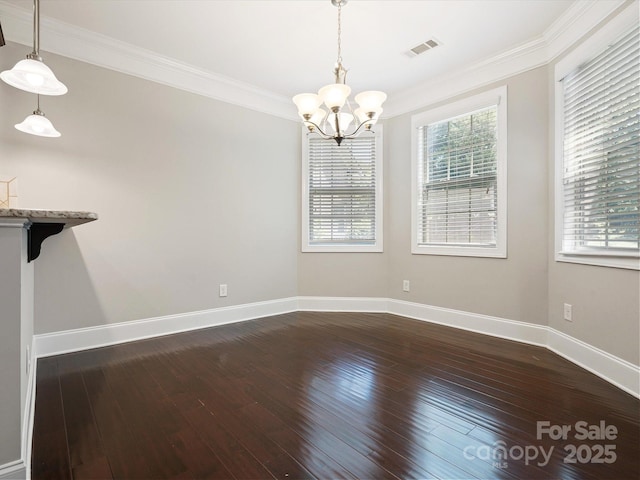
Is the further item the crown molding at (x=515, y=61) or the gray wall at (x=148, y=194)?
the gray wall at (x=148, y=194)

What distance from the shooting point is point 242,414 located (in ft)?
5.71

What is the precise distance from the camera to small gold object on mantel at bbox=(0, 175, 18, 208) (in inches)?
86.9

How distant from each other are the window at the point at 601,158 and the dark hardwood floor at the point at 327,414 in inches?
37.7

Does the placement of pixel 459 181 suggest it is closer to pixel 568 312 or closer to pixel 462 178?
pixel 462 178

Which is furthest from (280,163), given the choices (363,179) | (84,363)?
(84,363)

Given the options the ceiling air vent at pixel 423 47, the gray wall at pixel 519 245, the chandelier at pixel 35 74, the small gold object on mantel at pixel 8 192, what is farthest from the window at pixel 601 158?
the small gold object on mantel at pixel 8 192

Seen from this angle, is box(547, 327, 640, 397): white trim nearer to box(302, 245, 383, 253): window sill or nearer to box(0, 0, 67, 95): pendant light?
box(302, 245, 383, 253): window sill

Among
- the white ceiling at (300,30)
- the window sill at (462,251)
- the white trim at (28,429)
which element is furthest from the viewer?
the window sill at (462,251)

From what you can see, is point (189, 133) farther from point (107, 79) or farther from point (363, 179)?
point (363, 179)

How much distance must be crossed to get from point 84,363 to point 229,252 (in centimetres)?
162

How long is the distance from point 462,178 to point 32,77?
3551 millimetres

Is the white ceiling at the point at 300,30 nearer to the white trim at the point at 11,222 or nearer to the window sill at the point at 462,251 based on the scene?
the window sill at the point at 462,251

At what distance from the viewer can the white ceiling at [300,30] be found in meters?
2.38

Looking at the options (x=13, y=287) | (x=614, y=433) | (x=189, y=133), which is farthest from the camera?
(x=189, y=133)
